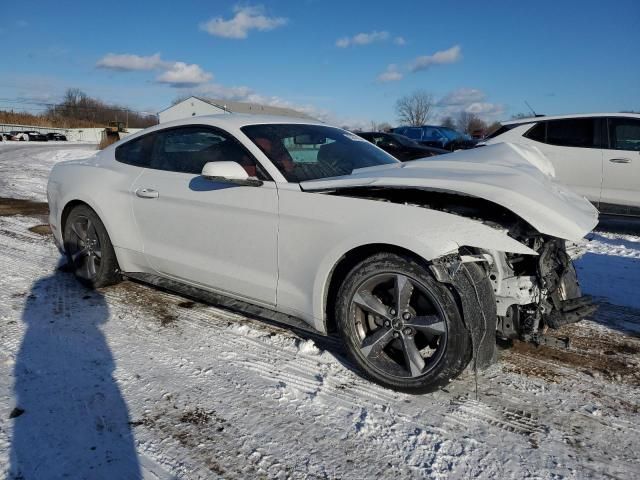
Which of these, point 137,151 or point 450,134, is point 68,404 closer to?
point 137,151

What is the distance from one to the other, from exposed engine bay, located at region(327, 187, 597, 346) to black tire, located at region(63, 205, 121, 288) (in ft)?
8.34

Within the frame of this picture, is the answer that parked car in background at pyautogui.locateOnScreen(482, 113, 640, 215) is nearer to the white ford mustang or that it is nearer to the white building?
the white ford mustang

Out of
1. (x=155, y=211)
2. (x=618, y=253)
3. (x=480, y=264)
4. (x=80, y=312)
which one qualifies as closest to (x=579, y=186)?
(x=618, y=253)

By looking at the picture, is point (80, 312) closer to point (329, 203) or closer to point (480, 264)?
point (329, 203)

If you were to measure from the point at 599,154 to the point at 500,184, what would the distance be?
5.50 metres

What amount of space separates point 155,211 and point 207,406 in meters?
Result: 1.69

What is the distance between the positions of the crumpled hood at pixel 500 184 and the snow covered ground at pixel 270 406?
3.23ft

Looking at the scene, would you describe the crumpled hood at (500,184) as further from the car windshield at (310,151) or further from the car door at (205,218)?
the car door at (205,218)

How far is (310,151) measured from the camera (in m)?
3.32

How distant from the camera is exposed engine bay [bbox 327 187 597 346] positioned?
252cm

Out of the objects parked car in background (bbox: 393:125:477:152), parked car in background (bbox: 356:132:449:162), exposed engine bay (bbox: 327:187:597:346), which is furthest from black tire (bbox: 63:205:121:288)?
parked car in background (bbox: 393:125:477:152)

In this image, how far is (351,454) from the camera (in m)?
2.11

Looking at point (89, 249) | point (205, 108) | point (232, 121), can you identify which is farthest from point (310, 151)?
point (205, 108)

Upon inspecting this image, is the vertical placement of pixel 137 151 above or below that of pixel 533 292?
above
